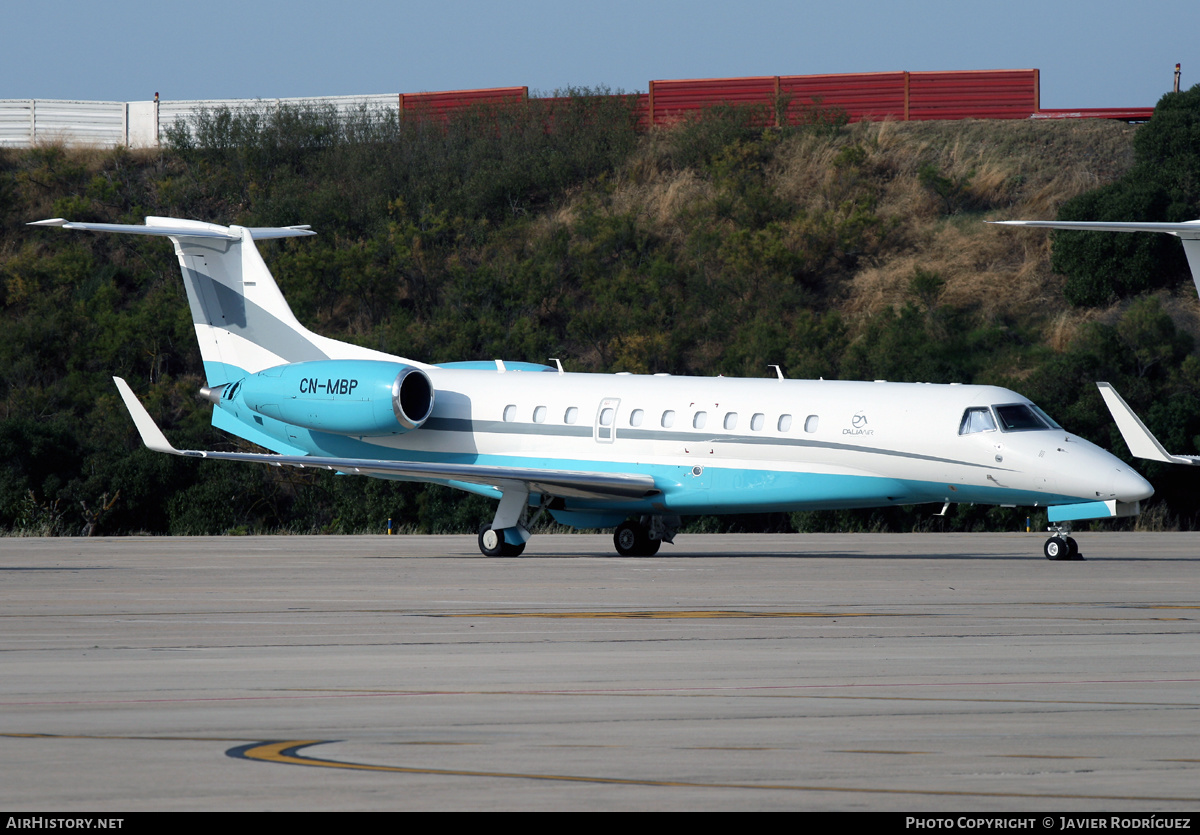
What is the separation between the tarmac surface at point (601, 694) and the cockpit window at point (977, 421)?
14.5 ft

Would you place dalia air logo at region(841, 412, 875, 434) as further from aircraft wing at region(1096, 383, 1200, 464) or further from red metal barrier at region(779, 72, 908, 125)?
red metal barrier at region(779, 72, 908, 125)

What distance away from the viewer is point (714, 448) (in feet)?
85.8

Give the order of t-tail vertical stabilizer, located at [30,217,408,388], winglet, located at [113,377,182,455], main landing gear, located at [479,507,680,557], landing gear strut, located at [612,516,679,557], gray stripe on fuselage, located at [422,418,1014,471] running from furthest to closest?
t-tail vertical stabilizer, located at [30,217,408,388] → landing gear strut, located at [612,516,679,557] → main landing gear, located at [479,507,680,557] → winglet, located at [113,377,182,455] → gray stripe on fuselage, located at [422,418,1014,471]

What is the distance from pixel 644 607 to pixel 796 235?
4201cm

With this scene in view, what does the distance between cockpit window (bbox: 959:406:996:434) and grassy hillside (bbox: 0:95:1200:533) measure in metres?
17.8

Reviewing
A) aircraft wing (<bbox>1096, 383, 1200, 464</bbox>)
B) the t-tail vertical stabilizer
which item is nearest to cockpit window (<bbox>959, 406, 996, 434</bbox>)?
aircraft wing (<bbox>1096, 383, 1200, 464</bbox>)

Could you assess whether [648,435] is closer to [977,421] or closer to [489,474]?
[489,474]

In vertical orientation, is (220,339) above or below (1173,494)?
above

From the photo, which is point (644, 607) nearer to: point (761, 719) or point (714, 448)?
point (761, 719)

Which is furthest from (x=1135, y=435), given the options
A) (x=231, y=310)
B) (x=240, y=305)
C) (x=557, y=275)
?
(x=557, y=275)

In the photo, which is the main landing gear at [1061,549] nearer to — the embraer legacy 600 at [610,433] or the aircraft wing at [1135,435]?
the embraer legacy 600 at [610,433]

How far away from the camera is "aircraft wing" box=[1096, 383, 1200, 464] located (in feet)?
80.7

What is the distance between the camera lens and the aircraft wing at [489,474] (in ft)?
85.4
